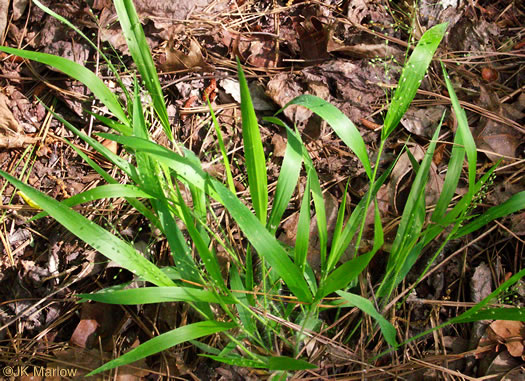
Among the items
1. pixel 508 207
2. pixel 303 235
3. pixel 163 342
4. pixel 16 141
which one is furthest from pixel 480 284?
pixel 16 141

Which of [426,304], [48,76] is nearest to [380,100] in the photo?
[426,304]

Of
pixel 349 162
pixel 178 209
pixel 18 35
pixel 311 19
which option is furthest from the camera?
pixel 18 35

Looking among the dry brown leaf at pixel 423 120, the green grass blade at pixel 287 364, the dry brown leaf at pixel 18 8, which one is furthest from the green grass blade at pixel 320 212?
the dry brown leaf at pixel 18 8

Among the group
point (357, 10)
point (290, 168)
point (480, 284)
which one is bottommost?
point (480, 284)

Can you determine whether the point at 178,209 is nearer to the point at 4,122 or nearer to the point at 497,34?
the point at 4,122

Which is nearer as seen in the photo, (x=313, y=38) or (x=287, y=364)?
(x=287, y=364)

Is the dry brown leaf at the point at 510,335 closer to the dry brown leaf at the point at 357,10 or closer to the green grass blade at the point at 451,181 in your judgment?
the green grass blade at the point at 451,181

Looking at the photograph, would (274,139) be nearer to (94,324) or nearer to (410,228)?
(410,228)
